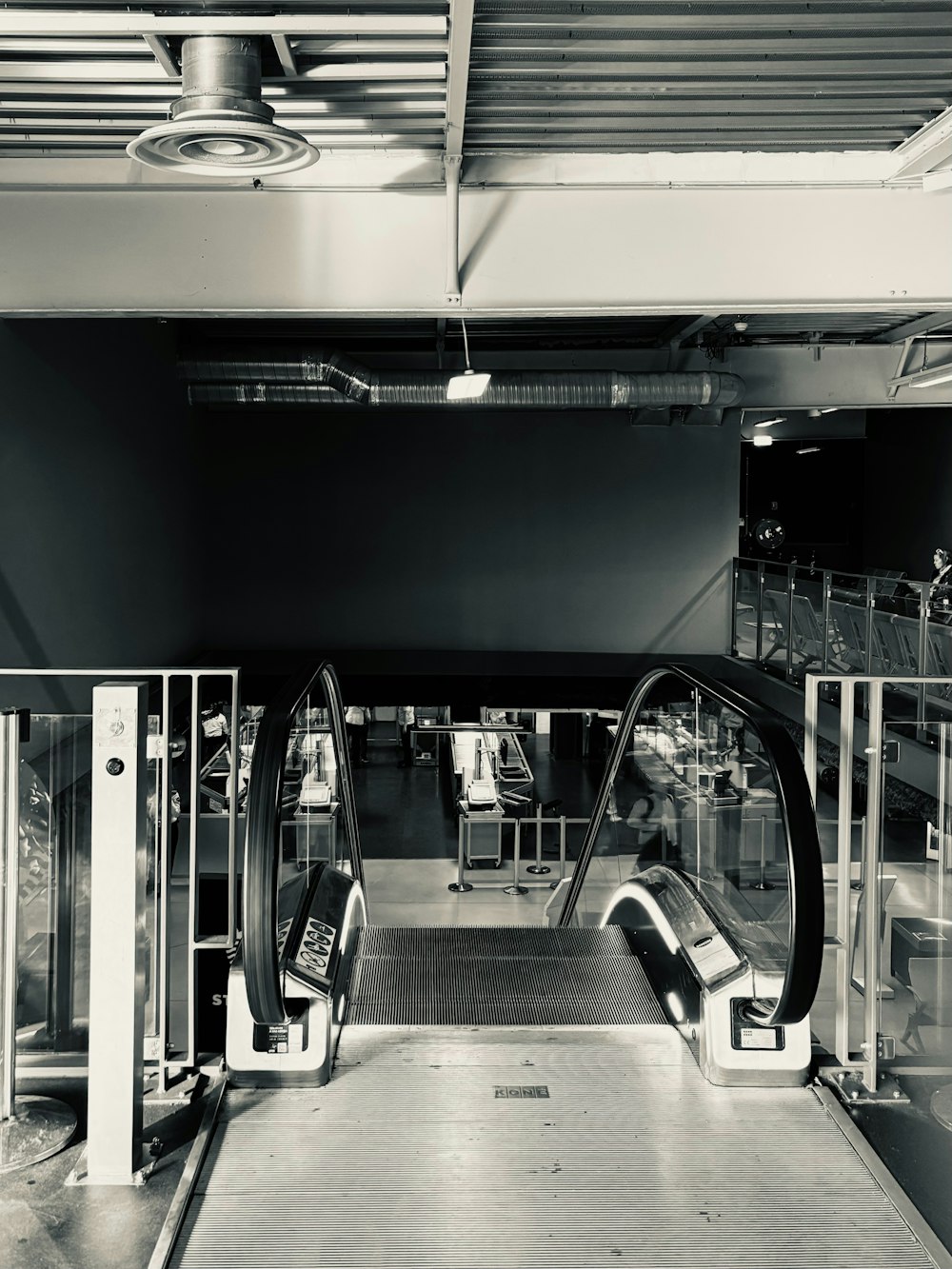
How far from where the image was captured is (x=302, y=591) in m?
14.1

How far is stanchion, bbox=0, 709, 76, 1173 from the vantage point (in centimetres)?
298

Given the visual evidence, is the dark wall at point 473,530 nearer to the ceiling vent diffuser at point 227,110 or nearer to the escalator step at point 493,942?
the escalator step at point 493,942

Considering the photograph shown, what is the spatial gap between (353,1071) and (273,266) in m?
3.80

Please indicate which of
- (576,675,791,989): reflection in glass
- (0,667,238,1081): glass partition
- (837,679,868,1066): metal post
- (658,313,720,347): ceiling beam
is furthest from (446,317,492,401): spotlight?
(837,679,868,1066): metal post

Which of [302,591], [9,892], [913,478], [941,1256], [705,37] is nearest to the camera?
[941,1256]

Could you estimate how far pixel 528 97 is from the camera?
4.49 metres

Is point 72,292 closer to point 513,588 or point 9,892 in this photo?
point 9,892

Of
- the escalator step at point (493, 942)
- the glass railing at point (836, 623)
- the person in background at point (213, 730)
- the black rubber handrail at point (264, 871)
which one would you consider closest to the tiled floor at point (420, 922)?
the black rubber handrail at point (264, 871)

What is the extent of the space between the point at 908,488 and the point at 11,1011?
56.9 feet

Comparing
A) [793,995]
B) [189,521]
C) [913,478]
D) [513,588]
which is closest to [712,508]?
[513,588]

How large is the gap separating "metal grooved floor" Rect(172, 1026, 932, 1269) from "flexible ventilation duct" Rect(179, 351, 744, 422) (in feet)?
28.1

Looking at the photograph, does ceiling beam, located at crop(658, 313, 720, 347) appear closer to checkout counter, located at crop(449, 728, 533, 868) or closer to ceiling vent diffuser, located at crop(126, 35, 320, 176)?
checkout counter, located at crop(449, 728, 533, 868)

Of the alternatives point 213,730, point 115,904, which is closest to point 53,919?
point 115,904

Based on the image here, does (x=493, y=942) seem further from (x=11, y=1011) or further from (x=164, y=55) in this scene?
(x=164, y=55)
